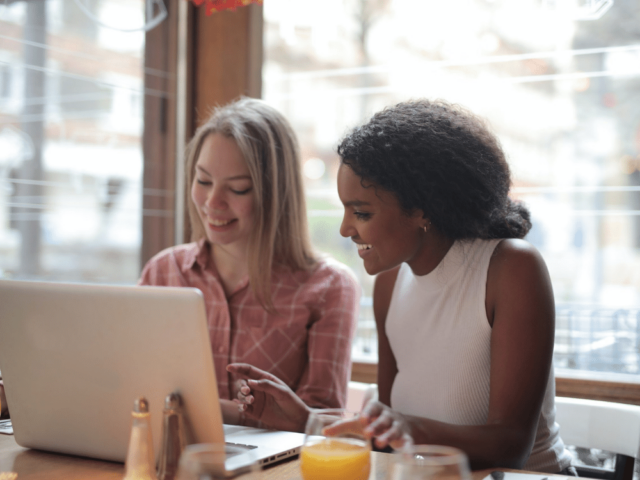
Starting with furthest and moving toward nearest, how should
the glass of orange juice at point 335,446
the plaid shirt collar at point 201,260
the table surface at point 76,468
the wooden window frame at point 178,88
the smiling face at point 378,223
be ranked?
the wooden window frame at point 178,88 < the plaid shirt collar at point 201,260 < the smiling face at point 378,223 < the table surface at point 76,468 < the glass of orange juice at point 335,446

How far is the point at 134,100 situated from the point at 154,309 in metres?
1.70

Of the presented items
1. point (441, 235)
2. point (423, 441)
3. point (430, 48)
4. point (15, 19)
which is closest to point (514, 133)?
point (430, 48)

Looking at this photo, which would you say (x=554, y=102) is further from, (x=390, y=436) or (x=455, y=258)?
(x=390, y=436)

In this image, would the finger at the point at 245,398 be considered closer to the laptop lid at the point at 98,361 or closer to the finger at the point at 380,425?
the laptop lid at the point at 98,361

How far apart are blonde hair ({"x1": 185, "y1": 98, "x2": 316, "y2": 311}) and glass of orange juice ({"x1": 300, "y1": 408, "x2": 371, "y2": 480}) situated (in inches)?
35.5

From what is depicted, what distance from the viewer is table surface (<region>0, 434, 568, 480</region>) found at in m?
0.97

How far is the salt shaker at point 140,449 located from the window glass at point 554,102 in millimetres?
1378

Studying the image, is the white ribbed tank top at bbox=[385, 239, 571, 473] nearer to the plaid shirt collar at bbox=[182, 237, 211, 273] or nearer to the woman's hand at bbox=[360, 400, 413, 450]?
the woman's hand at bbox=[360, 400, 413, 450]

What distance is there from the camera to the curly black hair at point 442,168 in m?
1.37

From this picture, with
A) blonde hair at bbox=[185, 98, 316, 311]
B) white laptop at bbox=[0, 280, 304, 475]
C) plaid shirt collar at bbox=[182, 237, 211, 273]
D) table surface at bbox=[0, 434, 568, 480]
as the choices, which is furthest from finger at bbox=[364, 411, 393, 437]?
plaid shirt collar at bbox=[182, 237, 211, 273]

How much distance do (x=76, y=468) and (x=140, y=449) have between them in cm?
20

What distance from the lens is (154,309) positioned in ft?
2.94

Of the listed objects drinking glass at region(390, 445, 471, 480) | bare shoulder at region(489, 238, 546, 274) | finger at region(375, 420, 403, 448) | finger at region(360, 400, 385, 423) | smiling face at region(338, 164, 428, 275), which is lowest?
finger at region(375, 420, 403, 448)

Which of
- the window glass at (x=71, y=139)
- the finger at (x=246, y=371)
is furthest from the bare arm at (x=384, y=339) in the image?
the window glass at (x=71, y=139)
